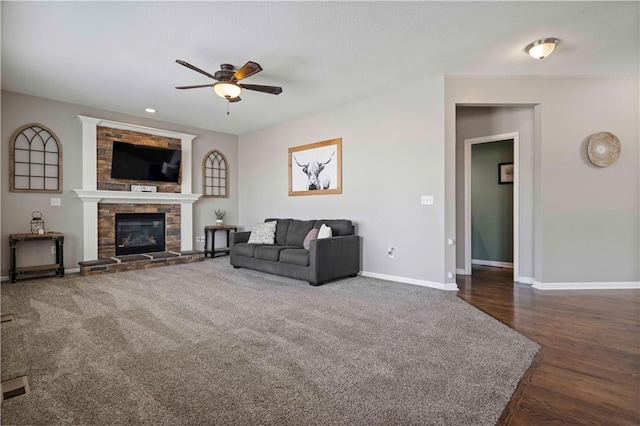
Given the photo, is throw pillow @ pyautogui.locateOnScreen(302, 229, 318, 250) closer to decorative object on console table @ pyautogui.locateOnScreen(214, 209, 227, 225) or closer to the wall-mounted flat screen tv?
decorative object on console table @ pyautogui.locateOnScreen(214, 209, 227, 225)

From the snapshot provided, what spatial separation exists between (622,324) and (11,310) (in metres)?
6.02

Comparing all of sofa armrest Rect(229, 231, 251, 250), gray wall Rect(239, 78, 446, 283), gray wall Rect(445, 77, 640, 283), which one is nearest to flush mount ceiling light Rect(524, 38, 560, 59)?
gray wall Rect(445, 77, 640, 283)

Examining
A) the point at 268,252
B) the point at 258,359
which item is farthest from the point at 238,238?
the point at 258,359

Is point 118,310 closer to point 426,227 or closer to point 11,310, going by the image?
point 11,310

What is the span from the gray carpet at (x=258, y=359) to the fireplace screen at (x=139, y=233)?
213cm

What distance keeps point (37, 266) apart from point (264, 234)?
350cm

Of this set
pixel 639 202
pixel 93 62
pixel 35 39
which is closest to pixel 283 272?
pixel 93 62

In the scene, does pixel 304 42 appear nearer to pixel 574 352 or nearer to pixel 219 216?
pixel 574 352

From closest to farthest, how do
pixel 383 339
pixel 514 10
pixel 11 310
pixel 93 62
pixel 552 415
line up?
pixel 552 415, pixel 383 339, pixel 514 10, pixel 11 310, pixel 93 62

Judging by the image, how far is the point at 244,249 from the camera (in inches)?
211

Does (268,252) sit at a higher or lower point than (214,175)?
lower

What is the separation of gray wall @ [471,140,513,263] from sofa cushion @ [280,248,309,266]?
3.83 meters

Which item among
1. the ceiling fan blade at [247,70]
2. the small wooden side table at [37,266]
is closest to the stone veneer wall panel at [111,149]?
the small wooden side table at [37,266]

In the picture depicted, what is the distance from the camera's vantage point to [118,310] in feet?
10.7
